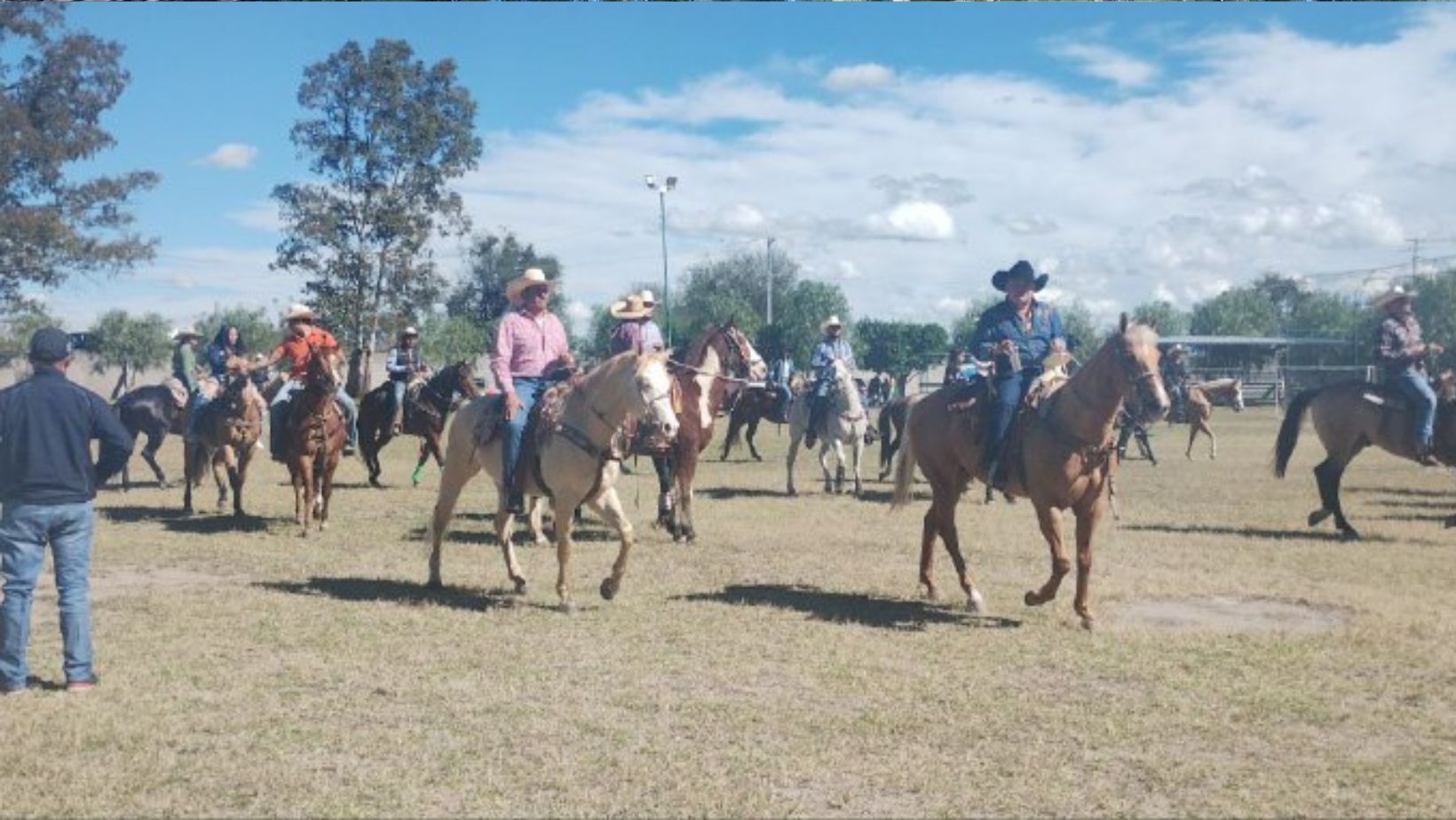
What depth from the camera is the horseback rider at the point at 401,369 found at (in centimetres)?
2064

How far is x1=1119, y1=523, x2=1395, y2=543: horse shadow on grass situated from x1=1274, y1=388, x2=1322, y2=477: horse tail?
130 cm

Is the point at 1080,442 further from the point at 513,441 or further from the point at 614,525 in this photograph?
the point at 513,441

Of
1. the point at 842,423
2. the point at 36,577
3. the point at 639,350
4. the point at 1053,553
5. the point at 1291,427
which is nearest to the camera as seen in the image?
the point at 36,577

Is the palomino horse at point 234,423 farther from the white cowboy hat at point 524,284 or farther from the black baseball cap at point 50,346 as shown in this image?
the black baseball cap at point 50,346

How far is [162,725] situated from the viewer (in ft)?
22.4

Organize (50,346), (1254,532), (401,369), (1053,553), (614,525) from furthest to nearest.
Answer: (401,369), (1254,532), (614,525), (1053,553), (50,346)

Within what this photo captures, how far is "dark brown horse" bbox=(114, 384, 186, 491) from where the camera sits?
20359 millimetres

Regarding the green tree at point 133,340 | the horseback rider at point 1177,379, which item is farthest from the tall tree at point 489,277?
the horseback rider at point 1177,379

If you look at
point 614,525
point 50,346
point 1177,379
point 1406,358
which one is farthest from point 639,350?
point 1177,379

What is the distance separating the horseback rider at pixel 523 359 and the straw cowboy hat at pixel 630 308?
8.58ft

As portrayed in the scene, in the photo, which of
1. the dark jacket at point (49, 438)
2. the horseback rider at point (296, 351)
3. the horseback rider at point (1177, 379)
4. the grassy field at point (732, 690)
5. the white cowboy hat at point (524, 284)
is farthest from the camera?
the horseback rider at point (1177, 379)

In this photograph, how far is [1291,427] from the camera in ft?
55.7

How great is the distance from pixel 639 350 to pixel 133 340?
7928 cm

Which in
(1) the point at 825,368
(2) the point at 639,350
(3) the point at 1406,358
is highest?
(1) the point at 825,368
